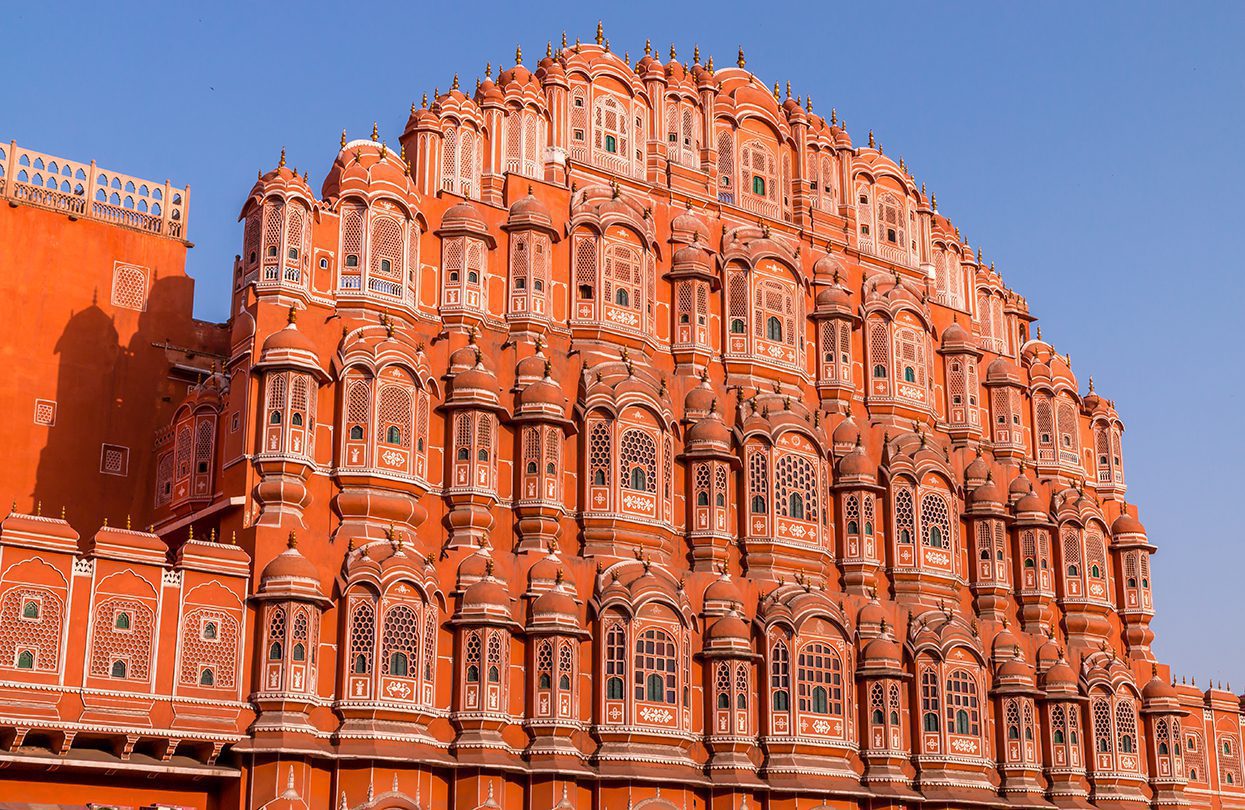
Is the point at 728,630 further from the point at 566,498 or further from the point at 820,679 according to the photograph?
the point at 566,498

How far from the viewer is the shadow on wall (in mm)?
41312

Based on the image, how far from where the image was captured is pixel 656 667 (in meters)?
39.8

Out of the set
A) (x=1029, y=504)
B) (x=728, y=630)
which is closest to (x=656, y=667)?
(x=728, y=630)

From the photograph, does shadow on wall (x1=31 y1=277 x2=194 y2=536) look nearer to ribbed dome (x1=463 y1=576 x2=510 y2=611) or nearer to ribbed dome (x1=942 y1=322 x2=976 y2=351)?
ribbed dome (x1=463 y1=576 x2=510 y2=611)

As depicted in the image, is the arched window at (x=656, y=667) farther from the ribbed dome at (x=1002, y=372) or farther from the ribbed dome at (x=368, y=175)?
the ribbed dome at (x=1002, y=372)

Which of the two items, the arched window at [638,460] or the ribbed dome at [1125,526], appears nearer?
the arched window at [638,460]

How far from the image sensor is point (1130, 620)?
5097 cm

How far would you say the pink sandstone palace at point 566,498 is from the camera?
115 ft

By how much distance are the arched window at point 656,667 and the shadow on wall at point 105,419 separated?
502 inches

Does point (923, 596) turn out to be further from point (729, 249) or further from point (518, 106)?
point (518, 106)

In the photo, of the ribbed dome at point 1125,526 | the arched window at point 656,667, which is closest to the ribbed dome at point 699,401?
the arched window at point 656,667

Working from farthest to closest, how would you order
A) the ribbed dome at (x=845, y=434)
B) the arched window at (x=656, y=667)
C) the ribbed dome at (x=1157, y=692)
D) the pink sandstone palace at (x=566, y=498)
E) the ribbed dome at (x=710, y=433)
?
the ribbed dome at (x=1157, y=692) < the ribbed dome at (x=845, y=434) < the ribbed dome at (x=710, y=433) < the arched window at (x=656, y=667) < the pink sandstone palace at (x=566, y=498)

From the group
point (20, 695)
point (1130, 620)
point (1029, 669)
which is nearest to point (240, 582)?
point (20, 695)

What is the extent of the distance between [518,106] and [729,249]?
6.89 meters
